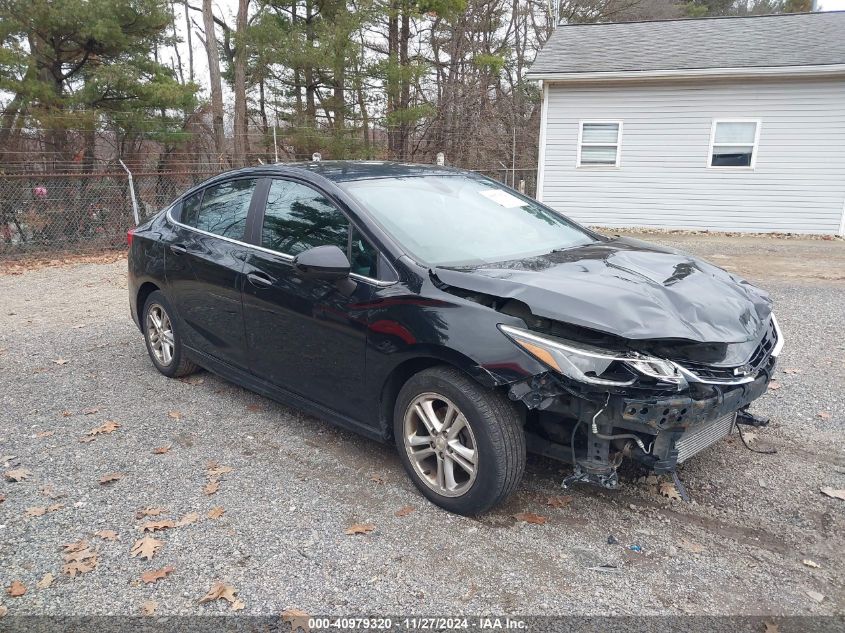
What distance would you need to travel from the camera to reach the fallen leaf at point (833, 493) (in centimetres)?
320

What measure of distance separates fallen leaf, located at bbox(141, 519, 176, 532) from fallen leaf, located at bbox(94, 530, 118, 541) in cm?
12

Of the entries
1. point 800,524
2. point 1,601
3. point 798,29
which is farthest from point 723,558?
point 798,29

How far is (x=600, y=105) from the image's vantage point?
14.6 metres

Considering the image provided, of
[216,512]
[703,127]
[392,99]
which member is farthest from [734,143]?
[216,512]

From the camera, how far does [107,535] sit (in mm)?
2936

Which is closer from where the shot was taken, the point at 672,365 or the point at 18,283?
the point at 672,365

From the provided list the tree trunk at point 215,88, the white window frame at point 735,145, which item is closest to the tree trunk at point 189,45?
the tree trunk at point 215,88

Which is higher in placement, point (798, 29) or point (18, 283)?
point (798, 29)

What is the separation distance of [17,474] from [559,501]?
303cm

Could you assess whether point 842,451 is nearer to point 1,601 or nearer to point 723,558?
point 723,558

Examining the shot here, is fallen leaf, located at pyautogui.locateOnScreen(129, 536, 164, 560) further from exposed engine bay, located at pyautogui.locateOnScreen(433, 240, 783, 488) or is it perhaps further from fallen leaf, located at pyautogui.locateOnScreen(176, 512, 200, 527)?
exposed engine bay, located at pyautogui.locateOnScreen(433, 240, 783, 488)

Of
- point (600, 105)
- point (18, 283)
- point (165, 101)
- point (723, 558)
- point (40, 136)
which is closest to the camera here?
point (723, 558)

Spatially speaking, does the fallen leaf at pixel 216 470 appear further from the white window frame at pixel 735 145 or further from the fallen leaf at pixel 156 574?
the white window frame at pixel 735 145

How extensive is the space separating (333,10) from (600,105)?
7.78 meters
